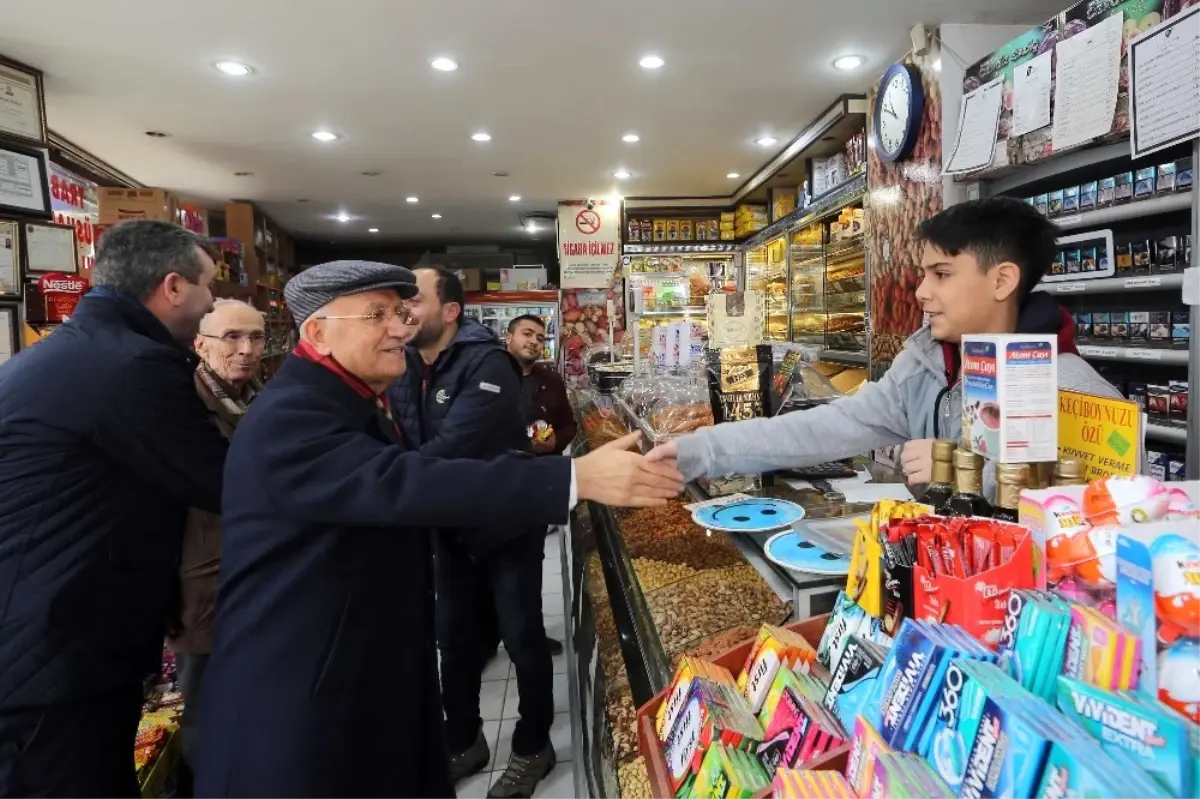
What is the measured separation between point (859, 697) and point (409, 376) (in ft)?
7.54

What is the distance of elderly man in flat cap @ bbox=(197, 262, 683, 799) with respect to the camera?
1319mm

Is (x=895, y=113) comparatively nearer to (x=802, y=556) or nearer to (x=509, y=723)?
(x=802, y=556)

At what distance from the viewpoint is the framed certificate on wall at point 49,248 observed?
4375 millimetres

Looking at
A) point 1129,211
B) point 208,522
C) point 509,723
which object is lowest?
point 509,723

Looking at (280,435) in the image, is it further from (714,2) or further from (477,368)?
(714,2)

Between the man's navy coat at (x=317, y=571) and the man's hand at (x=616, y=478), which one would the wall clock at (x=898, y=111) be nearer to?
the man's hand at (x=616, y=478)

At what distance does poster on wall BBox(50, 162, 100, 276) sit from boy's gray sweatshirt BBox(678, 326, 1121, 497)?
5.74 meters

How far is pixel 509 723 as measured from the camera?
315cm

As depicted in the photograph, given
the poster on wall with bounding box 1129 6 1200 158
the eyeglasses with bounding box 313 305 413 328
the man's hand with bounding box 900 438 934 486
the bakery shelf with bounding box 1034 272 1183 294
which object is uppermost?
the poster on wall with bounding box 1129 6 1200 158

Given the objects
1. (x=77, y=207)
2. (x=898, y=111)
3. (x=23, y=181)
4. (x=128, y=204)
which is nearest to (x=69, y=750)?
(x=23, y=181)

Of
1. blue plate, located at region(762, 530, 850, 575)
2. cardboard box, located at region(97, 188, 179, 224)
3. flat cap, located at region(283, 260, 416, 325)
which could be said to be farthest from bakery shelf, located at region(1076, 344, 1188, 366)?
cardboard box, located at region(97, 188, 179, 224)

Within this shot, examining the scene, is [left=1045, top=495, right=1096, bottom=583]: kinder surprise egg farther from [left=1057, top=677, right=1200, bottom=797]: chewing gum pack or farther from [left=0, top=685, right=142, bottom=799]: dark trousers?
[left=0, top=685, right=142, bottom=799]: dark trousers

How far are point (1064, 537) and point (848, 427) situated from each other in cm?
109

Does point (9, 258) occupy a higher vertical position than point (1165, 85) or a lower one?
lower
